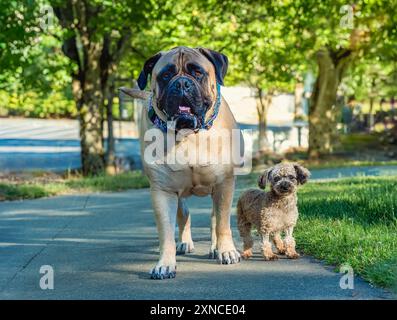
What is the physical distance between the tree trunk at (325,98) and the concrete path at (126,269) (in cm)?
1359

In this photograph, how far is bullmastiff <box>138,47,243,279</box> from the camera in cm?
613

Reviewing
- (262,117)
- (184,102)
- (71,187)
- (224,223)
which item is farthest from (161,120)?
(262,117)

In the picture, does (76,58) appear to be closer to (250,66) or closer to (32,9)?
(32,9)

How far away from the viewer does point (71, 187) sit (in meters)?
16.1

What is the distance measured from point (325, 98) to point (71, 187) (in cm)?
1062

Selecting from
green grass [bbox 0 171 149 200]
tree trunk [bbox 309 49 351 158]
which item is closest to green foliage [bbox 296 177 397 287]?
green grass [bbox 0 171 149 200]

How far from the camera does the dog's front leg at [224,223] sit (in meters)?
6.78

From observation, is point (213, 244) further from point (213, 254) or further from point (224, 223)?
point (224, 223)

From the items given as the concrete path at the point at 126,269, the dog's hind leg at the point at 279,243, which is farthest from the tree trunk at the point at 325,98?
the dog's hind leg at the point at 279,243

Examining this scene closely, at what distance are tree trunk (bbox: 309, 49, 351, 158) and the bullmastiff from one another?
1732 cm

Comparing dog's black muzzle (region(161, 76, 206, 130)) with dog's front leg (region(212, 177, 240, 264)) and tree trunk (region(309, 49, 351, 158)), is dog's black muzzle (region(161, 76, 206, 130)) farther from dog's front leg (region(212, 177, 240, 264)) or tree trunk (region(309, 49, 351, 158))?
tree trunk (region(309, 49, 351, 158))

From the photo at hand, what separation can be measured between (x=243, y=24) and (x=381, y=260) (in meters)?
15.2

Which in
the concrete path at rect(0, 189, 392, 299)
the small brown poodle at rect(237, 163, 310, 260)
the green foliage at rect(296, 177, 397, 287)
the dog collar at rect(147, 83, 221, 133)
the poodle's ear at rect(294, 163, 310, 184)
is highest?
the dog collar at rect(147, 83, 221, 133)
